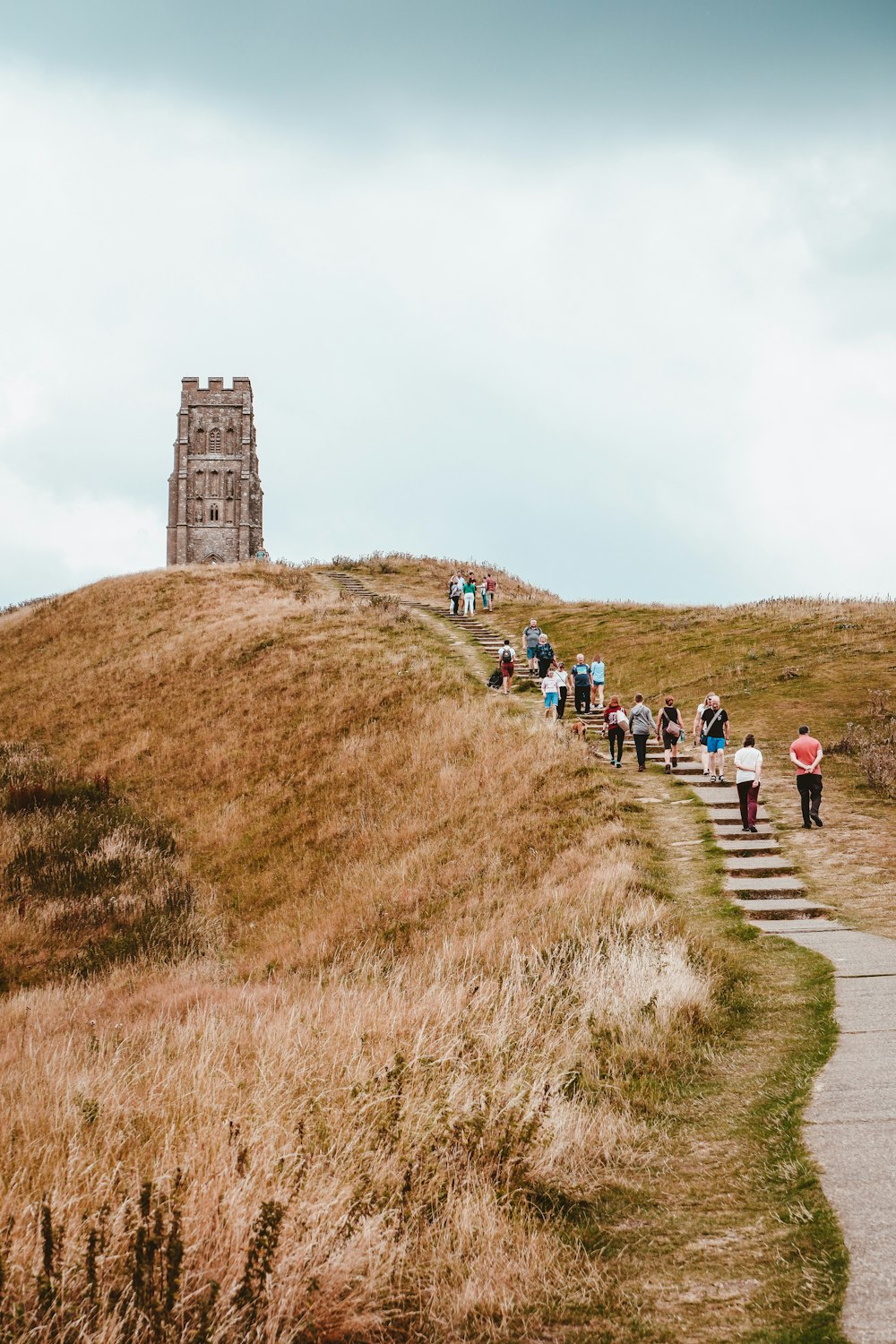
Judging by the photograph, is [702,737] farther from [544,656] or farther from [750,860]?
[544,656]

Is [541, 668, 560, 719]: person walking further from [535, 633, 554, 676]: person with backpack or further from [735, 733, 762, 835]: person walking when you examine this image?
[735, 733, 762, 835]: person walking

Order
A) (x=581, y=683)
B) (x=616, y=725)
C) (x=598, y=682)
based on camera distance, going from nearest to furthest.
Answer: (x=616, y=725) → (x=581, y=683) → (x=598, y=682)

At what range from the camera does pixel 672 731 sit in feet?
59.8

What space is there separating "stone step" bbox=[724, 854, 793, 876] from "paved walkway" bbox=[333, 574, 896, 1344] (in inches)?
0.5

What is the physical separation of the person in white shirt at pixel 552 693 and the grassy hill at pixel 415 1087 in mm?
4796

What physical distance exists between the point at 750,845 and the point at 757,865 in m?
0.98

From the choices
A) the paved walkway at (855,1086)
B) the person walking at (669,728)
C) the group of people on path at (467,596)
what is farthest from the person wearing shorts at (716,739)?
the group of people on path at (467,596)

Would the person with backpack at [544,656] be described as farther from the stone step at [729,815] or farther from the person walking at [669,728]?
the stone step at [729,815]

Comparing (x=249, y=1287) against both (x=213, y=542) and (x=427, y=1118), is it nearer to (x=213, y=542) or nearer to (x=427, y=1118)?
(x=427, y=1118)

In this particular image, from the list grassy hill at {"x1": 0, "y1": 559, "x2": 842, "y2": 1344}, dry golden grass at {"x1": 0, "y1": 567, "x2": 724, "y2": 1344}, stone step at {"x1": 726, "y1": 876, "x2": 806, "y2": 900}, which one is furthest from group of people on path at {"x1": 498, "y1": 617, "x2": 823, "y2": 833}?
stone step at {"x1": 726, "y1": 876, "x2": 806, "y2": 900}

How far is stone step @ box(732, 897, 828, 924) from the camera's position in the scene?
1030 cm

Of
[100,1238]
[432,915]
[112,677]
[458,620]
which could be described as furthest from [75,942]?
[458,620]

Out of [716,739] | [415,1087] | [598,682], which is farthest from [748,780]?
[598,682]

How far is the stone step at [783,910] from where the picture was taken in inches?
406
